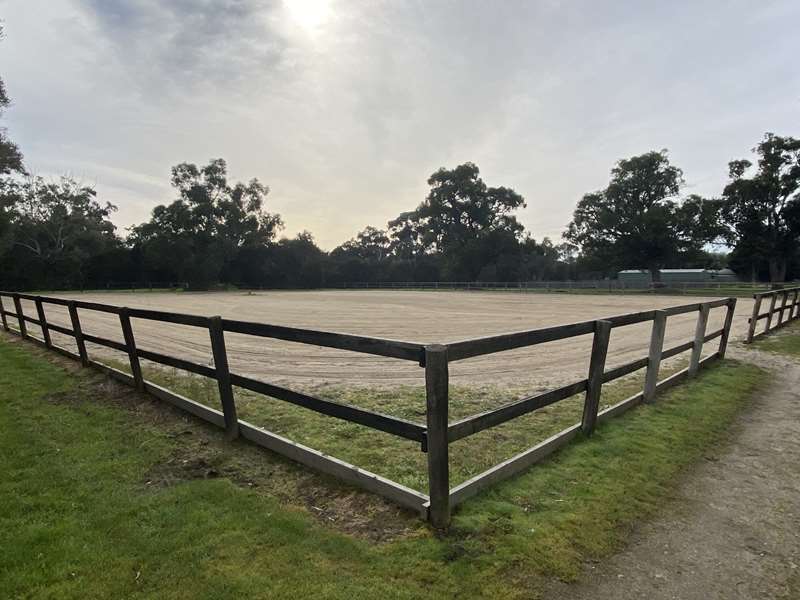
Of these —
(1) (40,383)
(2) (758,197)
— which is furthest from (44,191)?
(2) (758,197)

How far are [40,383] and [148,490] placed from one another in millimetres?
4541

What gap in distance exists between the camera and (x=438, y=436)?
269 cm

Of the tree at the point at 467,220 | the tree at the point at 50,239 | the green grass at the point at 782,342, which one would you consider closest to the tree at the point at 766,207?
the tree at the point at 467,220

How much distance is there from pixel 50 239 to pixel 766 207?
74.5 m

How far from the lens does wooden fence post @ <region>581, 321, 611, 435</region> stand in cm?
407

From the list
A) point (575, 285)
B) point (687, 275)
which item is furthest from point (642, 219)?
point (687, 275)

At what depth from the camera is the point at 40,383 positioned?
6250mm

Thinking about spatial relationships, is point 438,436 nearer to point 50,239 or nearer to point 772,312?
point 772,312

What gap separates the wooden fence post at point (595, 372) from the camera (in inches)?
160

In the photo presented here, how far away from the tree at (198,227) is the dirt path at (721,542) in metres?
55.4

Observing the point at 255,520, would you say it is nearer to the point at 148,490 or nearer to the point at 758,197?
the point at 148,490

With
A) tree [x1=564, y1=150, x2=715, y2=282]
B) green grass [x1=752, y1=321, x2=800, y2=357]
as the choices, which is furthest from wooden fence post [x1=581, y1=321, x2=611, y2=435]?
tree [x1=564, y1=150, x2=715, y2=282]

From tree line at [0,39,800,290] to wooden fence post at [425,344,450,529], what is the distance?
2742 centimetres

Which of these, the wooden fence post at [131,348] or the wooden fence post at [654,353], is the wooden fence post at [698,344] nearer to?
the wooden fence post at [654,353]
